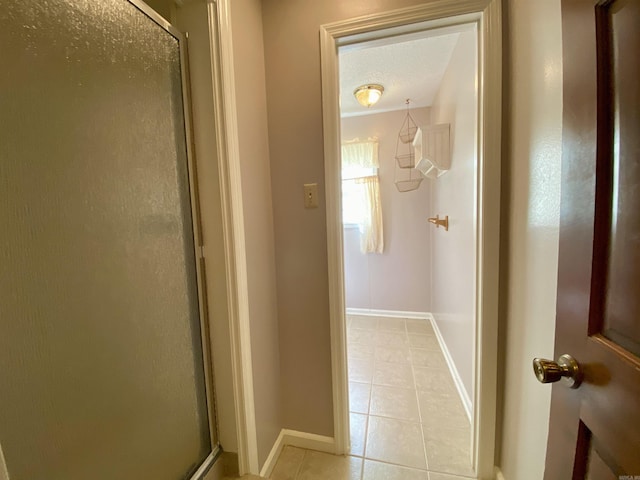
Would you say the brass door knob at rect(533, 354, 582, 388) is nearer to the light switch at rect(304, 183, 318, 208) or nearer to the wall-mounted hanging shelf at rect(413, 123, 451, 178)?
the light switch at rect(304, 183, 318, 208)

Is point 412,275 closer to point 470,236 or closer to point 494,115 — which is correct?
point 470,236

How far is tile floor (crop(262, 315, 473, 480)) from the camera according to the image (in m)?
1.30

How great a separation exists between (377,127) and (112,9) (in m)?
2.73

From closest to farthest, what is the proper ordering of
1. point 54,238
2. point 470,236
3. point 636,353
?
point 636,353 → point 54,238 → point 470,236

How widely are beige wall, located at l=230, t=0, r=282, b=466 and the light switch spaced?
0.19 m

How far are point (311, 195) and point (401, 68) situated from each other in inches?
60.9

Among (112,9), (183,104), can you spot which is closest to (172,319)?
(183,104)

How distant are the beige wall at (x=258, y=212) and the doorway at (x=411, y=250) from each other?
1.48 feet

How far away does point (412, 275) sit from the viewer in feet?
10.4

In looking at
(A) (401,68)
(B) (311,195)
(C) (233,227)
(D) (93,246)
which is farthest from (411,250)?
(D) (93,246)

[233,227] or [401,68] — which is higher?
[401,68]

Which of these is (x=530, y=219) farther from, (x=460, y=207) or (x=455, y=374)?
(x=455, y=374)

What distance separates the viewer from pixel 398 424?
158cm

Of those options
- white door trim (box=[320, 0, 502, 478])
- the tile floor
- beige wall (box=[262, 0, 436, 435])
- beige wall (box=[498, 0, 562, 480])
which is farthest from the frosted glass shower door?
beige wall (box=[498, 0, 562, 480])
